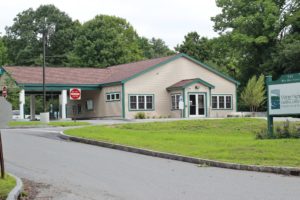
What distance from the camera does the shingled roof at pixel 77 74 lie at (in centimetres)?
4676

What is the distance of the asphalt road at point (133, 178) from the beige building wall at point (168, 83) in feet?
90.6

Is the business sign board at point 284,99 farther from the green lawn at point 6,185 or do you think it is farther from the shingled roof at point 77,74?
the shingled roof at point 77,74

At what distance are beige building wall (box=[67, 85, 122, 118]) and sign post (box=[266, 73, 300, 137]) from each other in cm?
2582

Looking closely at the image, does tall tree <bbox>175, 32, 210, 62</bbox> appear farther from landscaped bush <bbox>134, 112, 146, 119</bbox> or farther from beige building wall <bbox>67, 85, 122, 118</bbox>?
landscaped bush <bbox>134, 112, 146, 119</bbox>

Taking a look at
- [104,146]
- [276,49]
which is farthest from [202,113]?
[104,146]

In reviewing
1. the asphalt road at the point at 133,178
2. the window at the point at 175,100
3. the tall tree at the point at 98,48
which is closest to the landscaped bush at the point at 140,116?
the window at the point at 175,100

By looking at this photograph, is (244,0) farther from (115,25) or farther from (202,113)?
(115,25)

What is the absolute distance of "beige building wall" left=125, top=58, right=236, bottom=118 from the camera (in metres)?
46.2

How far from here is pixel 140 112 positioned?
1804 inches

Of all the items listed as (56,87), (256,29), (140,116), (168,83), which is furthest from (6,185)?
(256,29)

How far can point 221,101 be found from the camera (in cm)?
4903

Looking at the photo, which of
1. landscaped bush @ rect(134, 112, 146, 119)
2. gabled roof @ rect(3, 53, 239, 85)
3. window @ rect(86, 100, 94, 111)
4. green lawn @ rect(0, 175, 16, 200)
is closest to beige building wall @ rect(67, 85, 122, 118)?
window @ rect(86, 100, 94, 111)

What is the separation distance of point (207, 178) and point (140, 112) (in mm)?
33326

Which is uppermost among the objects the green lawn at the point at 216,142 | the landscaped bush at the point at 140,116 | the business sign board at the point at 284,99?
the business sign board at the point at 284,99
